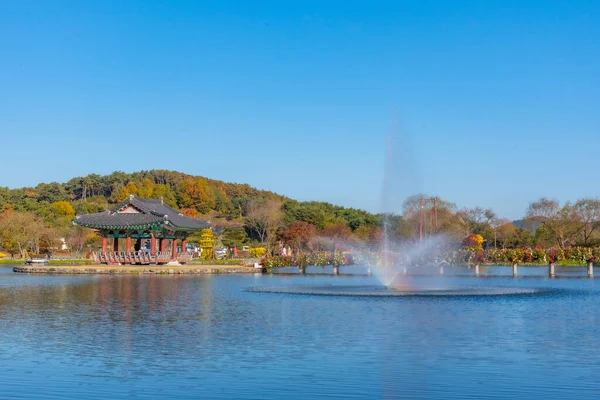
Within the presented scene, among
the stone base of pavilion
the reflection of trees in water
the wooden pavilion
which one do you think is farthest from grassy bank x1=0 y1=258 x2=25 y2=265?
the reflection of trees in water

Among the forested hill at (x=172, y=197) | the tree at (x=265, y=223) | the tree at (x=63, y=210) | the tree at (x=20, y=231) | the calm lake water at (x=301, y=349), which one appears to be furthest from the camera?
the tree at (x=63, y=210)

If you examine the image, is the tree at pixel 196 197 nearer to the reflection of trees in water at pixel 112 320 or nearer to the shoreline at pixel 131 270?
the shoreline at pixel 131 270

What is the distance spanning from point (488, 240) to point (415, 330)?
259ft

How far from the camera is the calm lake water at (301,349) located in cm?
1226

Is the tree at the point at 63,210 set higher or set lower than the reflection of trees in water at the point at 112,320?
higher

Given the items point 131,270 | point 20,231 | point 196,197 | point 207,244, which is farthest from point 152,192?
point 131,270

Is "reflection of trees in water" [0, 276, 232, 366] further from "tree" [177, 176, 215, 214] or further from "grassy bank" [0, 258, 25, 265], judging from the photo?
"tree" [177, 176, 215, 214]

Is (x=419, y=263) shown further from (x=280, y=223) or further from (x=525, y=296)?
(x=280, y=223)

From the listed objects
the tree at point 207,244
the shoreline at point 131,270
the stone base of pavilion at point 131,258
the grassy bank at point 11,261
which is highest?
the tree at point 207,244

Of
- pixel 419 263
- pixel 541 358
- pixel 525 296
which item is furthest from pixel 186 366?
pixel 419 263

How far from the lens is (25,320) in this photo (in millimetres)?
22188

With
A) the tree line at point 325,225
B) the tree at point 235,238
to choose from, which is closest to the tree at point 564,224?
the tree line at point 325,225

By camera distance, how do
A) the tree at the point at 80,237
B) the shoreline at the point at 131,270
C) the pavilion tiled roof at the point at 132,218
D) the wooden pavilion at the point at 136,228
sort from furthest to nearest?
the tree at the point at 80,237
the wooden pavilion at the point at 136,228
the pavilion tiled roof at the point at 132,218
the shoreline at the point at 131,270

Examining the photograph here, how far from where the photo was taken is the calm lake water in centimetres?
1226
